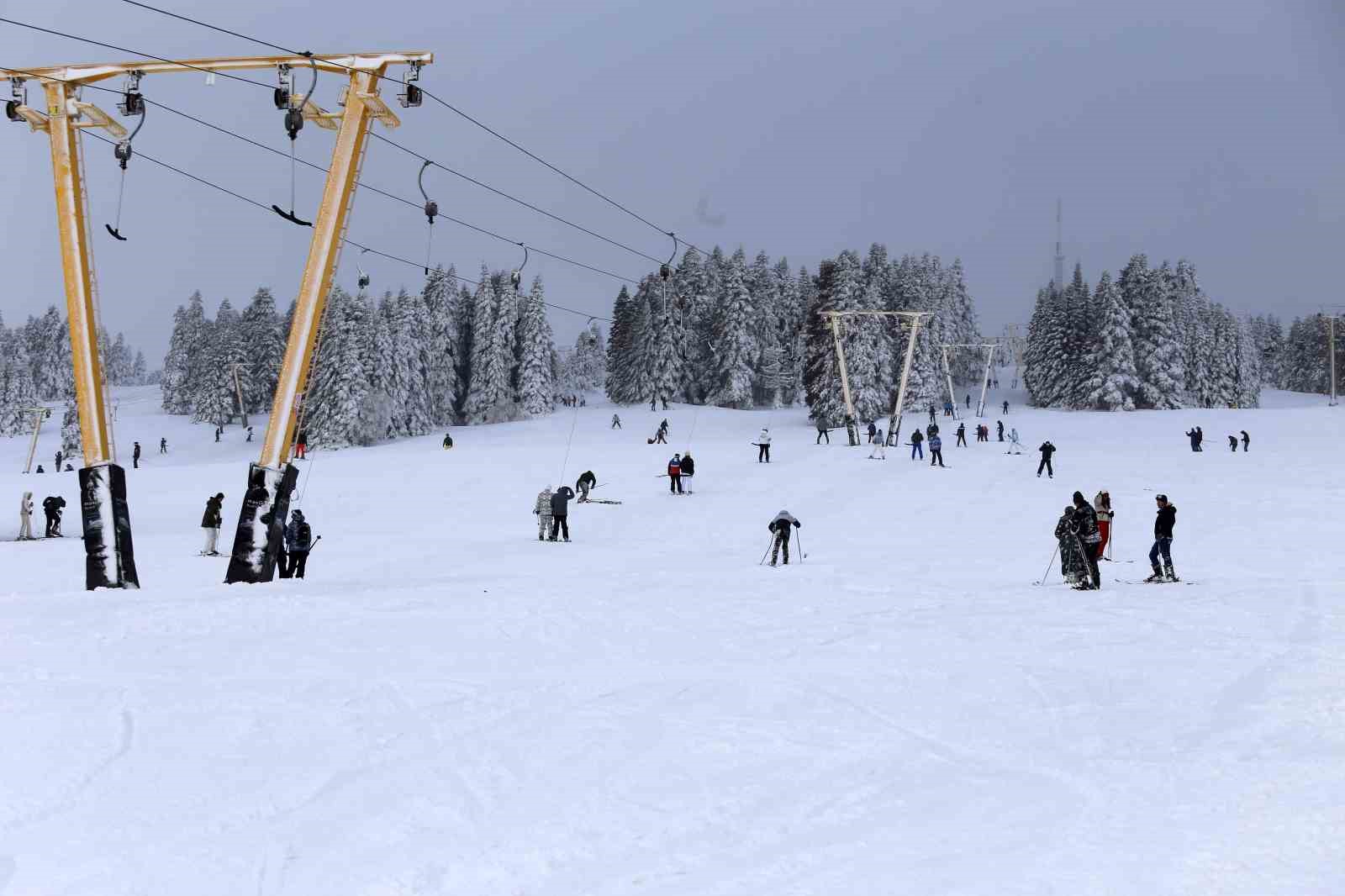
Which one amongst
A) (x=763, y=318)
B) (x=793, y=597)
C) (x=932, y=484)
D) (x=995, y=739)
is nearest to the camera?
(x=995, y=739)

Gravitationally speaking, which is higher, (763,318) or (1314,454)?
(763,318)

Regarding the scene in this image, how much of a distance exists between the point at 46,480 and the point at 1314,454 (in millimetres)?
54463

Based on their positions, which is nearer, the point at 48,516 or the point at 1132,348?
the point at 48,516

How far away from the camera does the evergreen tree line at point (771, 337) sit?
70.4 meters

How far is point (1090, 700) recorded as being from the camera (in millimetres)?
9305

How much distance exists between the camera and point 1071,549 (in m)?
16.6

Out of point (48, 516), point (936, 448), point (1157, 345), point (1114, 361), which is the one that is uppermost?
point (1157, 345)

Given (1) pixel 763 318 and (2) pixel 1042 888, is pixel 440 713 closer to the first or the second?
(2) pixel 1042 888

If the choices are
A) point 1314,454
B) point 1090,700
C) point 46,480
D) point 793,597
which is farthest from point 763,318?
point 1090,700

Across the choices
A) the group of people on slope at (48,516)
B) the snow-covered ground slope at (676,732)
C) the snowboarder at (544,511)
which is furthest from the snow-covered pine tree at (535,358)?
the snow-covered ground slope at (676,732)

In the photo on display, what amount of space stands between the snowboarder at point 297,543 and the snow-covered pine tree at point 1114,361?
70.4 meters

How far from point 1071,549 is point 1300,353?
135 meters

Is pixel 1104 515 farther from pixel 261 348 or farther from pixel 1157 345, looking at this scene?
pixel 261 348

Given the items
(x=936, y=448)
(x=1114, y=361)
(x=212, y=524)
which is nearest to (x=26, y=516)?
(x=212, y=524)
